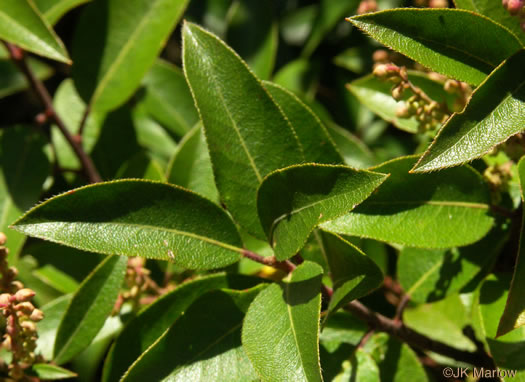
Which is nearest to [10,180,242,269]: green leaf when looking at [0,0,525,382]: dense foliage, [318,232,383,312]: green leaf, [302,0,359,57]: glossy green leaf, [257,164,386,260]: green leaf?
[0,0,525,382]: dense foliage

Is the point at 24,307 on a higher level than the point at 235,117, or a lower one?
lower

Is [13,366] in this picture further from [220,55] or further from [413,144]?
[413,144]

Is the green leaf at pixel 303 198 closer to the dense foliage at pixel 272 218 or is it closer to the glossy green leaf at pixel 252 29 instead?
the dense foliage at pixel 272 218

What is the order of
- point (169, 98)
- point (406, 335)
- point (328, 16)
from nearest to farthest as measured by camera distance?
point (406, 335) → point (169, 98) → point (328, 16)

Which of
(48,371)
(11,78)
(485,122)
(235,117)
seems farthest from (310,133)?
(11,78)

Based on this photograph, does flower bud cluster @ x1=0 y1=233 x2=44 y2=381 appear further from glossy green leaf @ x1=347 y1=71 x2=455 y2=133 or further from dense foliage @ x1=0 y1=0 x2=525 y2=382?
glossy green leaf @ x1=347 y1=71 x2=455 y2=133

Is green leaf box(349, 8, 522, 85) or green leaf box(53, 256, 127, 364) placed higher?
green leaf box(349, 8, 522, 85)

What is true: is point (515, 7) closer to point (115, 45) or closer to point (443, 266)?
point (443, 266)
